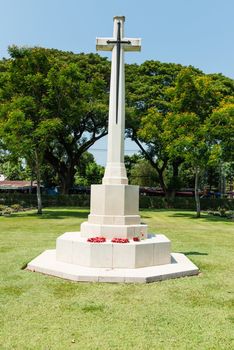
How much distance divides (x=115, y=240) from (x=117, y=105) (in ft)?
12.9

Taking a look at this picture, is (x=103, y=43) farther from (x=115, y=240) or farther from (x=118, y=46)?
(x=115, y=240)

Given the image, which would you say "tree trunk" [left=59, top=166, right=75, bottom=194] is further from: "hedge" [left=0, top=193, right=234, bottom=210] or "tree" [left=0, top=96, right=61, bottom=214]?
"tree" [left=0, top=96, right=61, bottom=214]

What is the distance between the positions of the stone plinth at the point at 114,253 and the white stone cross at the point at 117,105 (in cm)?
210

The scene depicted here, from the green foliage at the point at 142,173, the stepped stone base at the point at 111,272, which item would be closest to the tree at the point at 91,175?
the green foliage at the point at 142,173

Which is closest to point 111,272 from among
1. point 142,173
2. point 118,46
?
point 118,46

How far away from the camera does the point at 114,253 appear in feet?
29.3

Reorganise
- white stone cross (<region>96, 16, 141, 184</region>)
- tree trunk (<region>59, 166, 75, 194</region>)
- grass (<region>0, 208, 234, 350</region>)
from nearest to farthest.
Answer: grass (<region>0, 208, 234, 350</region>), white stone cross (<region>96, 16, 141, 184</region>), tree trunk (<region>59, 166, 75, 194</region>)

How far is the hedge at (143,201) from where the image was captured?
1531 inches

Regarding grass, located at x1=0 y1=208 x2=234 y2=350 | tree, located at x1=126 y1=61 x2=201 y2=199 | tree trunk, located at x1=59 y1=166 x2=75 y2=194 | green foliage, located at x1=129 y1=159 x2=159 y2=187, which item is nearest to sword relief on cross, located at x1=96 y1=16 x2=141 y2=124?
grass, located at x1=0 y1=208 x2=234 y2=350

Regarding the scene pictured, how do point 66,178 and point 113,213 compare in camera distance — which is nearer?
point 113,213

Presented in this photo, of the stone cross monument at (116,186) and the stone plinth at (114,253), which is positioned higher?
the stone cross monument at (116,186)

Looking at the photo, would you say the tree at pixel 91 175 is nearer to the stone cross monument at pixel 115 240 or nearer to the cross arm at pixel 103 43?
the cross arm at pixel 103 43

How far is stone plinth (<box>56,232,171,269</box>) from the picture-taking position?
351 inches

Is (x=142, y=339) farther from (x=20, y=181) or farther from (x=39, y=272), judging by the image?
(x=20, y=181)
